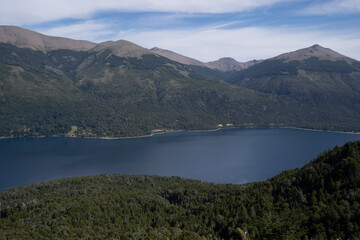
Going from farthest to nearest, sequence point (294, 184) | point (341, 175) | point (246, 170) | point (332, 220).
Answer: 1. point (246, 170)
2. point (294, 184)
3. point (341, 175)
4. point (332, 220)

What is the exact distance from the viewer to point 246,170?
7648 inches

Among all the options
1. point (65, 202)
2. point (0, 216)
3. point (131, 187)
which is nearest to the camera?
point (0, 216)

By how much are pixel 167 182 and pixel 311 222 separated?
8762 centimetres

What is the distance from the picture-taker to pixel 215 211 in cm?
9350

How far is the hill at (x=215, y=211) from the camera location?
2729 inches

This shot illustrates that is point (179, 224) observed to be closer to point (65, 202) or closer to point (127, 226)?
point (127, 226)

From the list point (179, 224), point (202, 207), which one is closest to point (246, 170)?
point (202, 207)

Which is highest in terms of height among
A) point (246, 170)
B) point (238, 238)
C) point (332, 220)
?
point (332, 220)

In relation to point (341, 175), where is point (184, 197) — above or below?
below

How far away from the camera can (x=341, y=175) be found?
84875mm

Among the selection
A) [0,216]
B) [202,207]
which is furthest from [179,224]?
[0,216]

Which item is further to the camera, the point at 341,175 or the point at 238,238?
the point at 341,175

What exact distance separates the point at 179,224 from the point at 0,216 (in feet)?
167

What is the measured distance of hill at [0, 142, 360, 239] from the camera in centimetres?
6931
